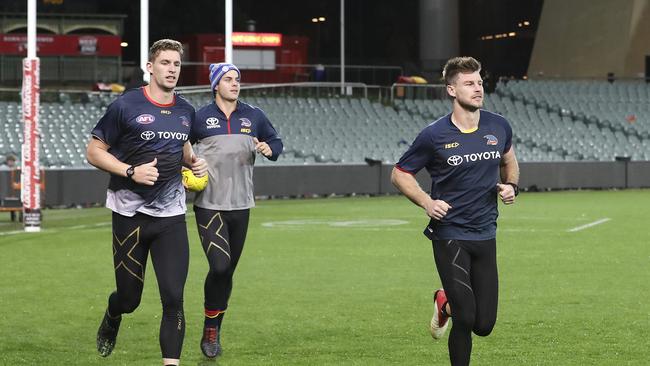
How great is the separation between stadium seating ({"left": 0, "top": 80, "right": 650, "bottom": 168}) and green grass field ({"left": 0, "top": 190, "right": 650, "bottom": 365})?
1138cm

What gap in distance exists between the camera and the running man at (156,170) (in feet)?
29.2

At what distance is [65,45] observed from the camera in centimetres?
5966

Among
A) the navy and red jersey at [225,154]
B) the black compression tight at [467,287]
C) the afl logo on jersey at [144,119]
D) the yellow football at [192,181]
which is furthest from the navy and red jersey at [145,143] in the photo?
the black compression tight at [467,287]

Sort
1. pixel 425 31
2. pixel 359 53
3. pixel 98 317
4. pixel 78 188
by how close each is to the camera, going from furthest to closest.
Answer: pixel 359 53, pixel 425 31, pixel 78 188, pixel 98 317

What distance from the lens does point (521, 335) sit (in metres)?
11.5

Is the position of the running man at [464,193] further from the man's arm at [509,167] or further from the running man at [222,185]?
the running man at [222,185]

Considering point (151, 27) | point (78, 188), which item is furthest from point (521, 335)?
point (151, 27)

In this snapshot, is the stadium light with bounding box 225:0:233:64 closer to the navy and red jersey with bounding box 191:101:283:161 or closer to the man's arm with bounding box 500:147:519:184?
the navy and red jersey with bounding box 191:101:283:161

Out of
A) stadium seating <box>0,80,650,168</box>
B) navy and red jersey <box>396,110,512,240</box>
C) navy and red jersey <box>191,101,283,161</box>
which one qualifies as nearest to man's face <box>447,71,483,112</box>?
navy and red jersey <box>396,110,512,240</box>

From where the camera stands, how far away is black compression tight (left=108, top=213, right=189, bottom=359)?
8.88 m

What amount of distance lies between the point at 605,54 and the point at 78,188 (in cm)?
3038

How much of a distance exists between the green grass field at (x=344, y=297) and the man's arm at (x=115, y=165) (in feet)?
6.47

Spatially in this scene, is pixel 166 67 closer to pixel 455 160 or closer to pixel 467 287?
pixel 455 160

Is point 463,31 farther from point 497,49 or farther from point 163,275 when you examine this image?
point 163,275
